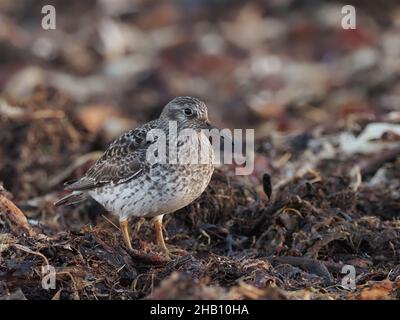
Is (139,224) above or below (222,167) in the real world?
below

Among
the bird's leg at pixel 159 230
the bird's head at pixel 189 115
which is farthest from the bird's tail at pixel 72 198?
the bird's head at pixel 189 115

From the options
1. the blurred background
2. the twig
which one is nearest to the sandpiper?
the twig

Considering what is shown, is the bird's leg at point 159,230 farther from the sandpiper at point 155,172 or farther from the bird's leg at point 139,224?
the bird's leg at point 139,224

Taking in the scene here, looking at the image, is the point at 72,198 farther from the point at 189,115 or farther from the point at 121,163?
the point at 189,115

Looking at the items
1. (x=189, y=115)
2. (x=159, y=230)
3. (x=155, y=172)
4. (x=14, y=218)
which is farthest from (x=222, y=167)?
(x=14, y=218)

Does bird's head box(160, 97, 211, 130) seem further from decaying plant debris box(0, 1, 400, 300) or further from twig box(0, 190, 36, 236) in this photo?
twig box(0, 190, 36, 236)
